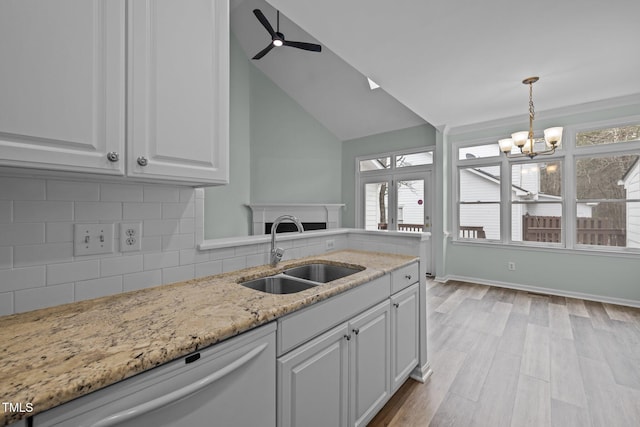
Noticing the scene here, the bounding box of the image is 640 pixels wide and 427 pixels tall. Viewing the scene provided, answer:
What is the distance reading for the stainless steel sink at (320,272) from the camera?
6.16 ft

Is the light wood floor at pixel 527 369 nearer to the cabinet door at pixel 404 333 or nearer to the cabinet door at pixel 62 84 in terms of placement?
the cabinet door at pixel 404 333

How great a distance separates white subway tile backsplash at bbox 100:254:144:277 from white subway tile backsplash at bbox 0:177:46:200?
32 cm

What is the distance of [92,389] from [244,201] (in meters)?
4.59

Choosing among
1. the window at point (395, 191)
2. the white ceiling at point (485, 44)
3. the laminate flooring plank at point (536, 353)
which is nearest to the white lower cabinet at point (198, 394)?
the laminate flooring plank at point (536, 353)

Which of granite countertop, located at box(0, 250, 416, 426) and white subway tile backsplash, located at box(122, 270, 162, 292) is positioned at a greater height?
white subway tile backsplash, located at box(122, 270, 162, 292)

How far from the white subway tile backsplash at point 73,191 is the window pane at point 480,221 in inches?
202

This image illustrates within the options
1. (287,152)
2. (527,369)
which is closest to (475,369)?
(527,369)

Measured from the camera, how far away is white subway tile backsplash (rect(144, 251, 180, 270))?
4.22 feet

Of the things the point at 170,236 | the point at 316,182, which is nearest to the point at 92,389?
the point at 170,236

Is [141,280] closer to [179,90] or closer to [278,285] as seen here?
[278,285]

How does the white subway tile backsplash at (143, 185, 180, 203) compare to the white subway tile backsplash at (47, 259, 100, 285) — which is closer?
the white subway tile backsplash at (47, 259, 100, 285)

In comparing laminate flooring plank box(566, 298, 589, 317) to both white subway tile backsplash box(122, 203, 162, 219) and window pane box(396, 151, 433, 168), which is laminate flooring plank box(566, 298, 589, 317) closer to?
window pane box(396, 151, 433, 168)

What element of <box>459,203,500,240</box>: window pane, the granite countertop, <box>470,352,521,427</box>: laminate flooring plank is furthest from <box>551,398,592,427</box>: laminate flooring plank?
<box>459,203,500,240</box>: window pane

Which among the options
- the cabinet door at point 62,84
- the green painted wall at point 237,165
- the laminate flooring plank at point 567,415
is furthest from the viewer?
the green painted wall at point 237,165
